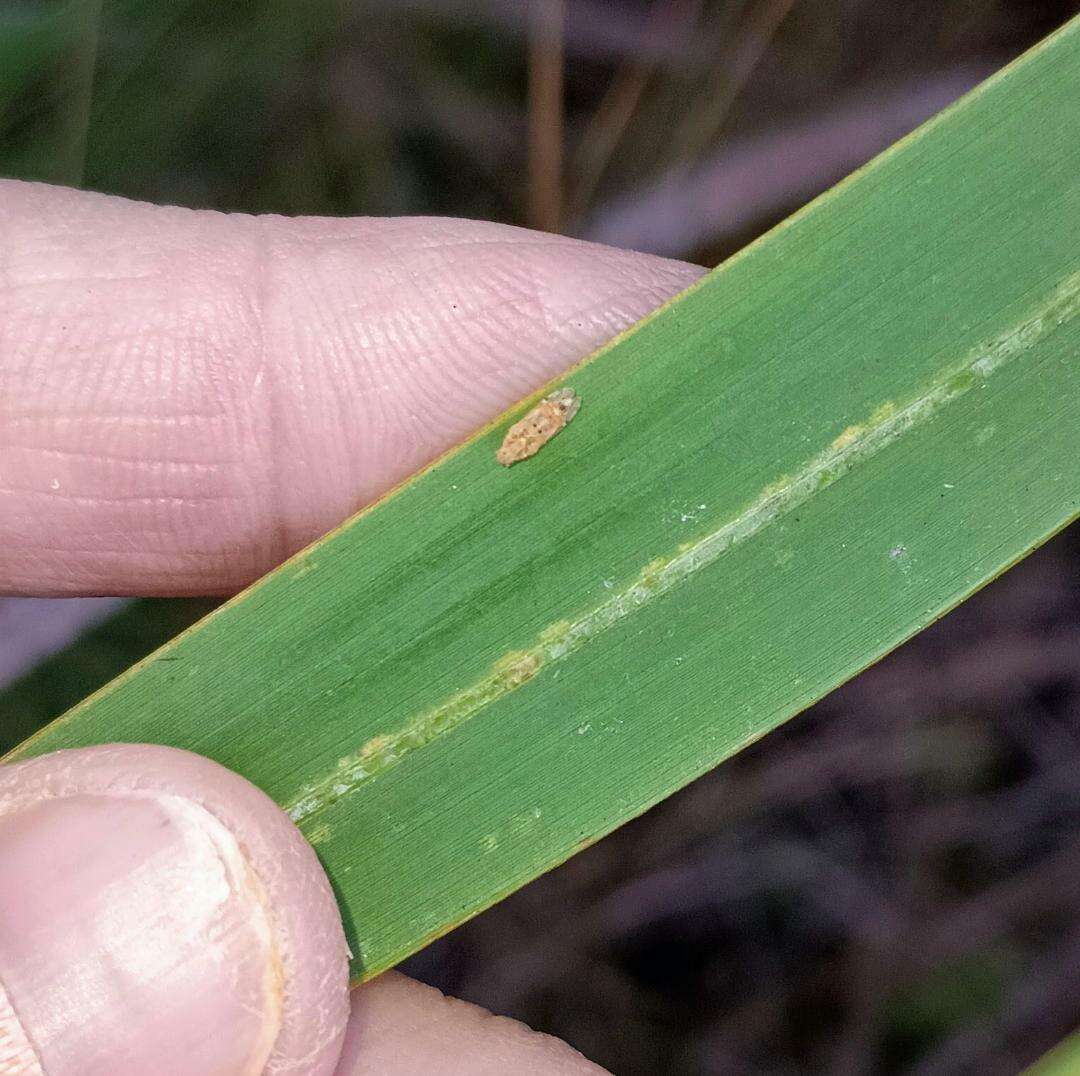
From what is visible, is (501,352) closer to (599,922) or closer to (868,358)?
(868,358)

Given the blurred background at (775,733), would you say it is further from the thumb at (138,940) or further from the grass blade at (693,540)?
the grass blade at (693,540)

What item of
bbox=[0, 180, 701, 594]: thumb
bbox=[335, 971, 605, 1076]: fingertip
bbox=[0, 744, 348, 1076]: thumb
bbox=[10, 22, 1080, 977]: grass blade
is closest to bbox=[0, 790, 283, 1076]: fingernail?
bbox=[0, 744, 348, 1076]: thumb

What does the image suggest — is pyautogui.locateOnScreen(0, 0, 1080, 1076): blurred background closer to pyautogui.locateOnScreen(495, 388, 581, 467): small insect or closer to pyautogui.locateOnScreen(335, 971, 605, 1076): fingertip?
pyautogui.locateOnScreen(335, 971, 605, 1076): fingertip

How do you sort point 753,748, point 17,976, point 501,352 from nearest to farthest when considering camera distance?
point 17,976, point 501,352, point 753,748

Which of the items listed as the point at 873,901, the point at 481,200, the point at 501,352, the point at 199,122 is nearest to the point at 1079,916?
the point at 873,901

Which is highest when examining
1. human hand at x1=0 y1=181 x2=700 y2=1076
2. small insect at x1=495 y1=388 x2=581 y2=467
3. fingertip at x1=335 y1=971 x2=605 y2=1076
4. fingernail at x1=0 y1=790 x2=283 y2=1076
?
small insect at x1=495 y1=388 x2=581 y2=467

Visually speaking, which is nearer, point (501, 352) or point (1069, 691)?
point (501, 352)

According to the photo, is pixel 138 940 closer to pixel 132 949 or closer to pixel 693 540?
pixel 132 949

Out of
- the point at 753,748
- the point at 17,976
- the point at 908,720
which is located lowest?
the point at 753,748
